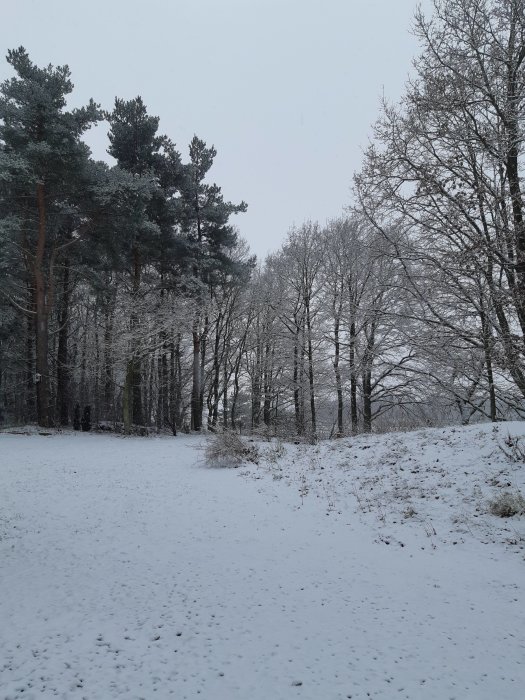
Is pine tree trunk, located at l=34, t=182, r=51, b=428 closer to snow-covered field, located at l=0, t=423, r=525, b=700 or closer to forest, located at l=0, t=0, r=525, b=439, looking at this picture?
forest, located at l=0, t=0, r=525, b=439

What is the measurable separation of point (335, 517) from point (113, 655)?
4.09m

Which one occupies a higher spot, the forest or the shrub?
the forest

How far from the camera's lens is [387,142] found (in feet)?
26.7

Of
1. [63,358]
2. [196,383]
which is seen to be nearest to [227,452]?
[196,383]

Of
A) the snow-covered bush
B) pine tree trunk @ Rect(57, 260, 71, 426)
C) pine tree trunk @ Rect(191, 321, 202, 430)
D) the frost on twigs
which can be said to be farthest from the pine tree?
the snow-covered bush

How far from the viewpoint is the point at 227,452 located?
34.8ft

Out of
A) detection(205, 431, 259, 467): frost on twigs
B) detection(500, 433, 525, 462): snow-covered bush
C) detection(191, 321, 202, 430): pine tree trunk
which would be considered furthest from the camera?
detection(191, 321, 202, 430): pine tree trunk

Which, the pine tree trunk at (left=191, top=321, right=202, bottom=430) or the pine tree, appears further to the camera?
the pine tree trunk at (left=191, top=321, right=202, bottom=430)

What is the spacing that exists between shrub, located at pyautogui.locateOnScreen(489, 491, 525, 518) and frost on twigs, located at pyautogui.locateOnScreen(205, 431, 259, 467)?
637 cm

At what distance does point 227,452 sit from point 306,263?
1286 centimetres

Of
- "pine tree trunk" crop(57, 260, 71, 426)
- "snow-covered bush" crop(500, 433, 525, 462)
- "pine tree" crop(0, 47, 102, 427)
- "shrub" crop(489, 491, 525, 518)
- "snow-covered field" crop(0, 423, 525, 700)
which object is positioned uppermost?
"pine tree" crop(0, 47, 102, 427)

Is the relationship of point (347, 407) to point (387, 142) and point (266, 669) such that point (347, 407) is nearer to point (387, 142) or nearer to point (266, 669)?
point (387, 142)

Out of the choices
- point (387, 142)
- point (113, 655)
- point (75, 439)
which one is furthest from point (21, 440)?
point (387, 142)

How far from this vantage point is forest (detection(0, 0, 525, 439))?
6.82 meters
